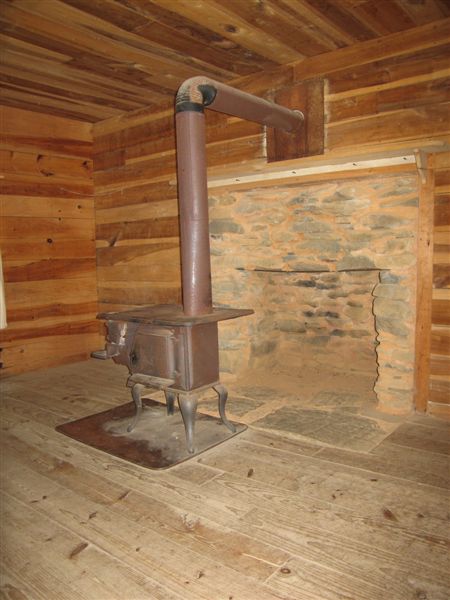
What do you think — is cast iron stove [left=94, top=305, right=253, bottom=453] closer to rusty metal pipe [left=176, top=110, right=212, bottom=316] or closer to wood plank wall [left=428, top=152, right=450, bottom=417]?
rusty metal pipe [left=176, top=110, right=212, bottom=316]

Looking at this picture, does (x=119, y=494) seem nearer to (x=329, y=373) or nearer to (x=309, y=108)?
(x=329, y=373)

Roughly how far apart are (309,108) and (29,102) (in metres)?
2.48

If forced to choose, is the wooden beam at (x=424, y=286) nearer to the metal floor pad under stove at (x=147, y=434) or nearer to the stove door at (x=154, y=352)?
the metal floor pad under stove at (x=147, y=434)

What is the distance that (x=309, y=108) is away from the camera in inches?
124

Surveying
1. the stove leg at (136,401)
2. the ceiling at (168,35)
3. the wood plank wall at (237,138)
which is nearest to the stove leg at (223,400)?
the stove leg at (136,401)

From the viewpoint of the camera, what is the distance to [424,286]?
2.96m

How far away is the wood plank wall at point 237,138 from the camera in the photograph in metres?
2.74

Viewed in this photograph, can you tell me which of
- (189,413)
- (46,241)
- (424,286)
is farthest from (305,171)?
(46,241)

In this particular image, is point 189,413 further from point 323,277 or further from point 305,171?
point 323,277

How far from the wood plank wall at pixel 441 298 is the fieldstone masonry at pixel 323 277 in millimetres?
131

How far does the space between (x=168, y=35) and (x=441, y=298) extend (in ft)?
7.52

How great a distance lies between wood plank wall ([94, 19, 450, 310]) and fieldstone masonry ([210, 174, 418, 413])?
293 millimetres

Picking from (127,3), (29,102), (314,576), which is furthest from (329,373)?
(29,102)

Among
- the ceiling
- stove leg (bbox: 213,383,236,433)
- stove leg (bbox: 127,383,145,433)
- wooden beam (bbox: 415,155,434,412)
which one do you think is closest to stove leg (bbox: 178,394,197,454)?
stove leg (bbox: 213,383,236,433)
